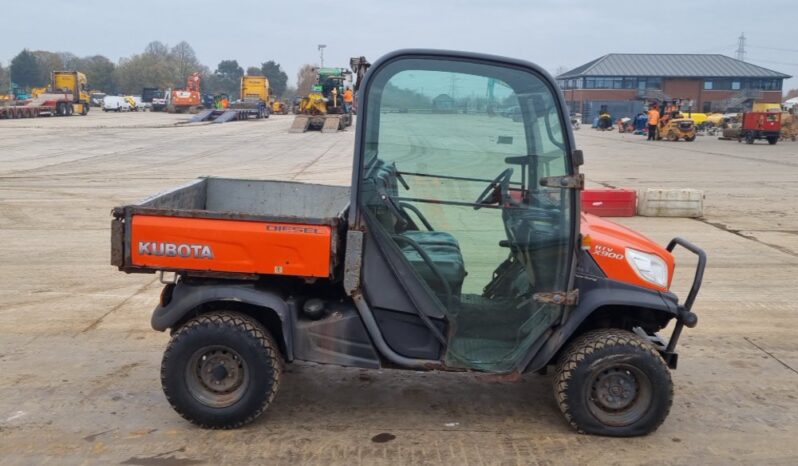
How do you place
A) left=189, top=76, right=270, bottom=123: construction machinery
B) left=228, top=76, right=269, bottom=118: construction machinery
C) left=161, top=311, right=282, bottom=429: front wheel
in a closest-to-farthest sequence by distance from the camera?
1. left=161, top=311, right=282, bottom=429: front wheel
2. left=189, top=76, right=270, bottom=123: construction machinery
3. left=228, top=76, right=269, bottom=118: construction machinery

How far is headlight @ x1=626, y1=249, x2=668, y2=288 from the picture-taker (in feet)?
14.1

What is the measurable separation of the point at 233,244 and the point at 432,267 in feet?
3.68

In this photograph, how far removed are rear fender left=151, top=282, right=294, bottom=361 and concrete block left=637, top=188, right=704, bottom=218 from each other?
9.88 m

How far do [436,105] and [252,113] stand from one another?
2252 inches

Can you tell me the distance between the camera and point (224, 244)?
4.15 meters

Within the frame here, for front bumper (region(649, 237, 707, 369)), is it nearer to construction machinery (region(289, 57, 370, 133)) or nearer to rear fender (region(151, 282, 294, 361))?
rear fender (region(151, 282, 294, 361))

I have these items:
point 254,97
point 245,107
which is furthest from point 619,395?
point 254,97

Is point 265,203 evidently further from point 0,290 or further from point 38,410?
point 0,290

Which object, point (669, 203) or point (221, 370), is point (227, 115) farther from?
point (221, 370)

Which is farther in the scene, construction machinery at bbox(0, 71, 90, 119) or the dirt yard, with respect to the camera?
construction machinery at bbox(0, 71, 90, 119)

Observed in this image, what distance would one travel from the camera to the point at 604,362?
165 inches

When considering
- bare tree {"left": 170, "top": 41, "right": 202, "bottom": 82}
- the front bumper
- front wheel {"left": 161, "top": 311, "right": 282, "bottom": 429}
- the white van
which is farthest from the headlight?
bare tree {"left": 170, "top": 41, "right": 202, "bottom": 82}

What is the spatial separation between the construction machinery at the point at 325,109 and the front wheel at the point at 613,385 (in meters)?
36.2

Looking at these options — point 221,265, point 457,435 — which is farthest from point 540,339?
point 221,265
